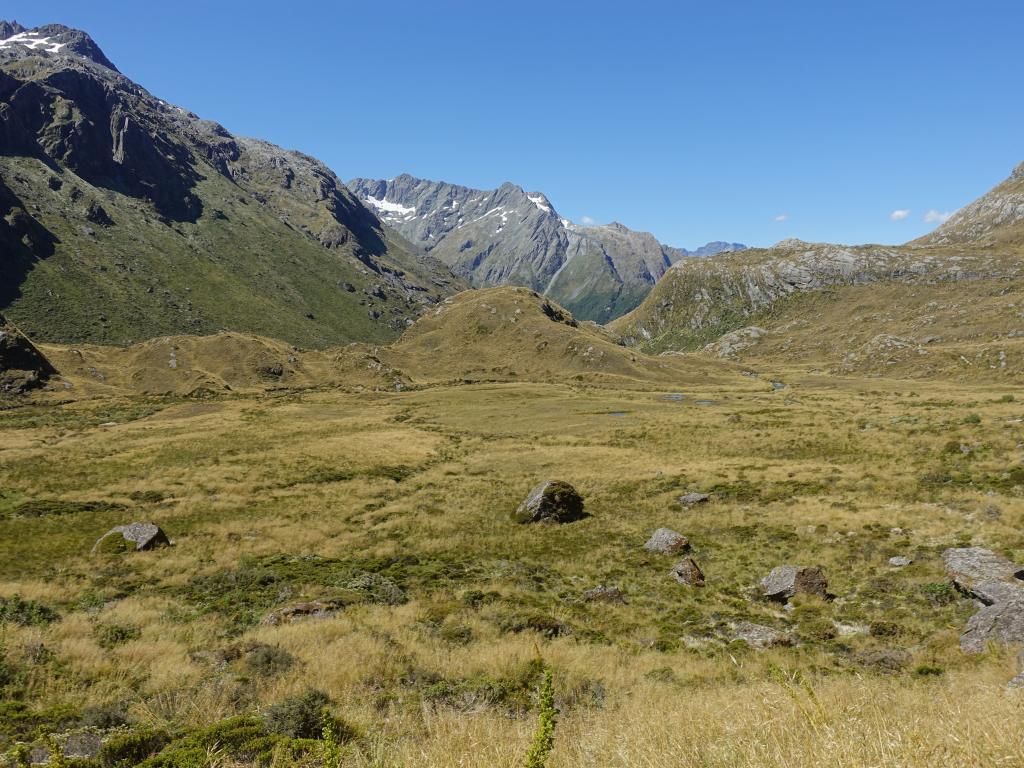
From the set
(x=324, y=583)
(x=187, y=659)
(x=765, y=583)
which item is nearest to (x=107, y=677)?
(x=187, y=659)

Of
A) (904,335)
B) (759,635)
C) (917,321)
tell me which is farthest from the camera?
(917,321)

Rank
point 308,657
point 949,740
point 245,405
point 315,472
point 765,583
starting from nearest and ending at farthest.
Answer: point 949,740
point 308,657
point 765,583
point 315,472
point 245,405

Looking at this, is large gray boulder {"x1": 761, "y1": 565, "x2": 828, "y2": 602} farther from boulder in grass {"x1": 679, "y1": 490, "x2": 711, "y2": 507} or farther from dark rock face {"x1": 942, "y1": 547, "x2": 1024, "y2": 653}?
boulder in grass {"x1": 679, "y1": 490, "x2": 711, "y2": 507}

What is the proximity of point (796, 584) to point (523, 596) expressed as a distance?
9819 millimetres

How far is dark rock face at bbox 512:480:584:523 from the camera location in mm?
30062

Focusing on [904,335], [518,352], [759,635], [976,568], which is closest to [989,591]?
[976,568]

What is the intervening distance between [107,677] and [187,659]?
1490mm

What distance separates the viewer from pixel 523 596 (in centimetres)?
1867

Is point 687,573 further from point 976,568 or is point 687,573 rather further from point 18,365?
point 18,365

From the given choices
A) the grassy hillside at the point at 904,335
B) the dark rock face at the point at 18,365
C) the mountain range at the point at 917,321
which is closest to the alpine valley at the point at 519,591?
the grassy hillside at the point at 904,335

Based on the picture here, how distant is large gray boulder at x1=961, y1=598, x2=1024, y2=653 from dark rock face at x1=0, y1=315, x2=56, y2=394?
146m

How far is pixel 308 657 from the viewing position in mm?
11727

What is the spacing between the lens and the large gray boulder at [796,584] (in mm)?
18453

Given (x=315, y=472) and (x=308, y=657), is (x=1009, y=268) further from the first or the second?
(x=308, y=657)
